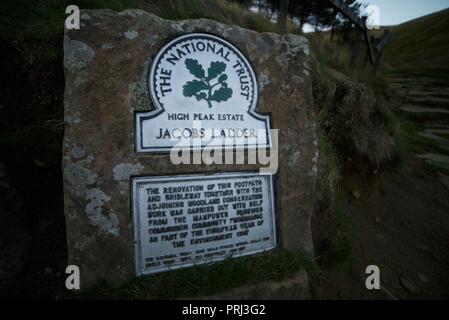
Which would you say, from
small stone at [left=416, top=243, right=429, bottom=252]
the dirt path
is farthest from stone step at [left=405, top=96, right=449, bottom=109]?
small stone at [left=416, top=243, right=429, bottom=252]

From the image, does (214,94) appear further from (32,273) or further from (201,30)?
(32,273)

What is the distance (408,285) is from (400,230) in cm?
84

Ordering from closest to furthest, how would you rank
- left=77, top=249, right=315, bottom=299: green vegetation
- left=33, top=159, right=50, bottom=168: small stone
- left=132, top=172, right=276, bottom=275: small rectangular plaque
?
left=77, top=249, right=315, bottom=299: green vegetation → left=132, top=172, right=276, bottom=275: small rectangular plaque → left=33, top=159, right=50, bottom=168: small stone

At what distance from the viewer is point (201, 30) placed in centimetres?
201

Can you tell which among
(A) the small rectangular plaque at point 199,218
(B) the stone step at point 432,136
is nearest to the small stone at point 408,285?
(A) the small rectangular plaque at point 199,218

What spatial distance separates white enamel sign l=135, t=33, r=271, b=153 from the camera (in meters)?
1.84

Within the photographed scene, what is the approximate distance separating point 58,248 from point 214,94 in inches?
65.9

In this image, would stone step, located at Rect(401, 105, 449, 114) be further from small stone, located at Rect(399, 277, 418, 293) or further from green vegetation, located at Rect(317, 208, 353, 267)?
small stone, located at Rect(399, 277, 418, 293)

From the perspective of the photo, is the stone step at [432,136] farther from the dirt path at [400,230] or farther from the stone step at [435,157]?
the stone step at [435,157]

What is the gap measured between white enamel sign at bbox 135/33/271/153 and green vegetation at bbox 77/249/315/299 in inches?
33.8

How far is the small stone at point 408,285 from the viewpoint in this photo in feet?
7.63

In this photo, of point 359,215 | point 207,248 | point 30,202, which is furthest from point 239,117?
point 359,215

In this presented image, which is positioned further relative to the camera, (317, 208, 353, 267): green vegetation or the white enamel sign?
(317, 208, 353, 267): green vegetation
